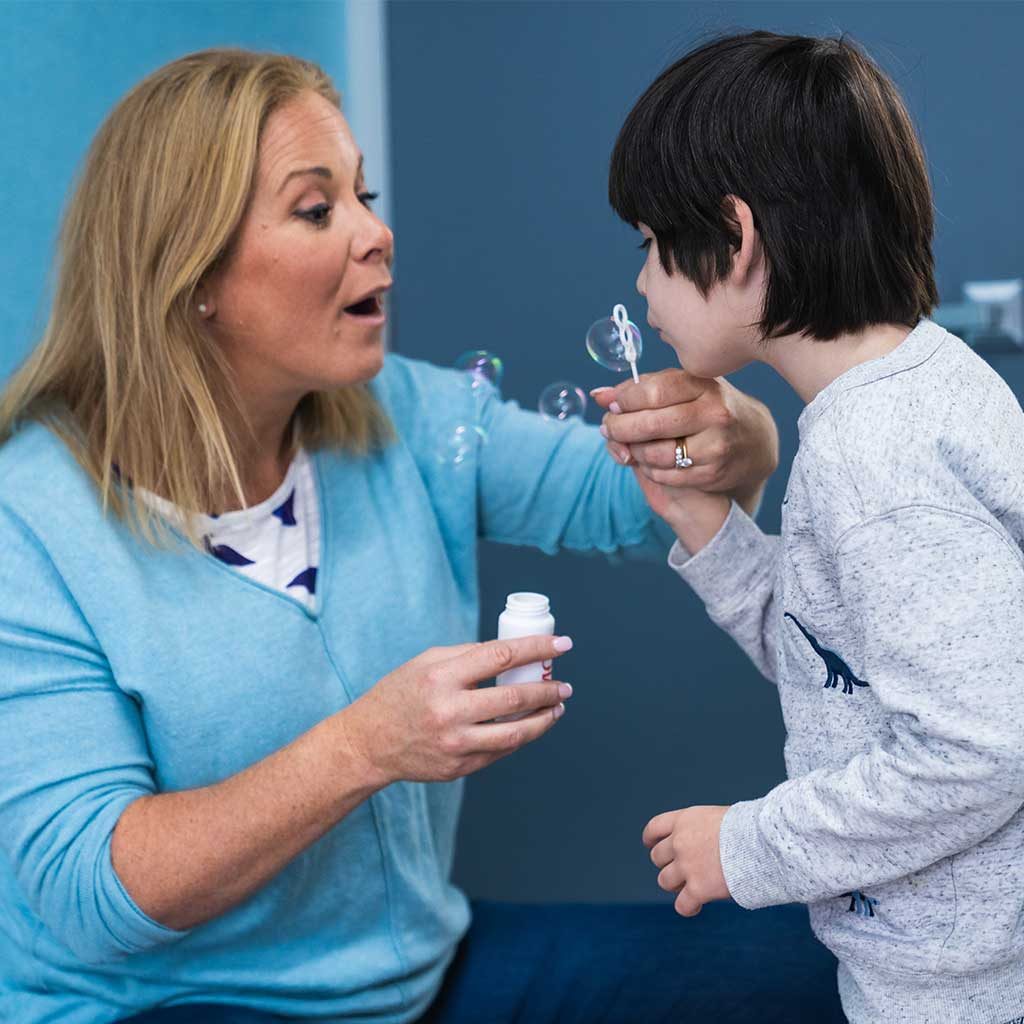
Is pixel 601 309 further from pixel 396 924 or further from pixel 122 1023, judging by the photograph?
pixel 122 1023

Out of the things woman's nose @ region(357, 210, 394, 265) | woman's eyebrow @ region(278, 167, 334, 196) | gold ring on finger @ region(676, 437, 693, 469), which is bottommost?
gold ring on finger @ region(676, 437, 693, 469)

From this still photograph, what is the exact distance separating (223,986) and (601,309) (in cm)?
115

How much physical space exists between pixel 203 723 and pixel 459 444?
0.45m

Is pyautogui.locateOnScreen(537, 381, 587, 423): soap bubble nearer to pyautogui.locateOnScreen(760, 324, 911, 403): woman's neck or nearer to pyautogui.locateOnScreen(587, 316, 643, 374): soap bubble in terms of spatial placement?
pyautogui.locateOnScreen(587, 316, 643, 374): soap bubble

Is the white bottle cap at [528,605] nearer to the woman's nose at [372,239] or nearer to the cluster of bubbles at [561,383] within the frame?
the cluster of bubbles at [561,383]

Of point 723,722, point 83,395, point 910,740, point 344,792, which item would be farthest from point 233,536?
point 723,722

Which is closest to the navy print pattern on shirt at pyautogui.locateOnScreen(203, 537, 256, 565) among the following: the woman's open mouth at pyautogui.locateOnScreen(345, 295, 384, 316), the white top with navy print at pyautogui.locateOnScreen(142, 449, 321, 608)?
the white top with navy print at pyautogui.locateOnScreen(142, 449, 321, 608)

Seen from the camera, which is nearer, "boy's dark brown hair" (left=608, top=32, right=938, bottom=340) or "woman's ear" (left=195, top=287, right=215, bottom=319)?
"boy's dark brown hair" (left=608, top=32, right=938, bottom=340)

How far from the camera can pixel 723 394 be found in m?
1.20

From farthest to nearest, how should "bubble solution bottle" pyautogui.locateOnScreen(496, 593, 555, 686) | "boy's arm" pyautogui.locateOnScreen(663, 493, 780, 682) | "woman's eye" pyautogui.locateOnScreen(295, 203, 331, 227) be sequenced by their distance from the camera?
"woman's eye" pyautogui.locateOnScreen(295, 203, 331, 227)
"boy's arm" pyautogui.locateOnScreen(663, 493, 780, 682)
"bubble solution bottle" pyautogui.locateOnScreen(496, 593, 555, 686)

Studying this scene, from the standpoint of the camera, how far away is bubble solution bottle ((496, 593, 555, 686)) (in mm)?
1042

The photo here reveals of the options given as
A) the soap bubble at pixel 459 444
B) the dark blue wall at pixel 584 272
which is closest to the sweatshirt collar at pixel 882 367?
the soap bubble at pixel 459 444

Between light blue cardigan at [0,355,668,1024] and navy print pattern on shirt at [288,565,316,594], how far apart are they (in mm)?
16

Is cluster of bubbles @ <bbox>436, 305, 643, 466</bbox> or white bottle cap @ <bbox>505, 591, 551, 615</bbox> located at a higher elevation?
cluster of bubbles @ <bbox>436, 305, 643, 466</bbox>
